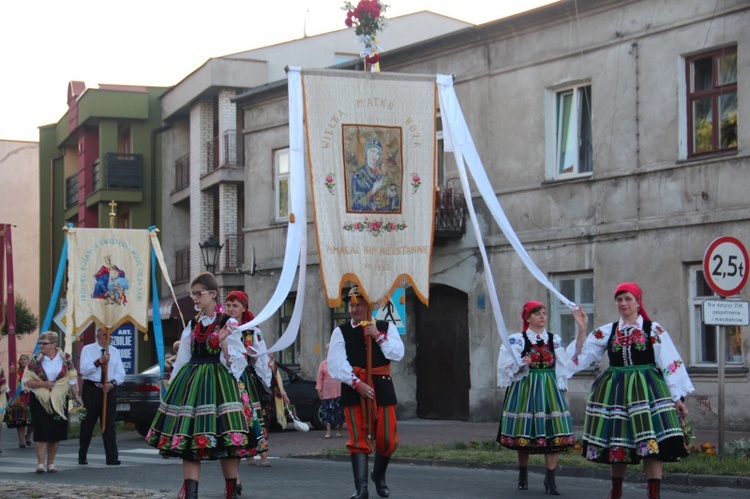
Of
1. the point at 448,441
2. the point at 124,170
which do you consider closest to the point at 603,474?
the point at 448,441

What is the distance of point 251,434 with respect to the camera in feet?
35.3

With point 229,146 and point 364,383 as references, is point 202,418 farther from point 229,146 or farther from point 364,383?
point 229,146

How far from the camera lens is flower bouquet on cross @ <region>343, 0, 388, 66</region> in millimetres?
12000

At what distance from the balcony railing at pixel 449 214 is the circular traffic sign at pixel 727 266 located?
435 inches

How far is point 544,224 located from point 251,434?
1455 cm

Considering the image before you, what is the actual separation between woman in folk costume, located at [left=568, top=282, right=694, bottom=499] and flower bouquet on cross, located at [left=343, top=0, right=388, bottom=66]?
131 inches

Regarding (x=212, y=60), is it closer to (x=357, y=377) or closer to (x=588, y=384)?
(x=588, y=384)

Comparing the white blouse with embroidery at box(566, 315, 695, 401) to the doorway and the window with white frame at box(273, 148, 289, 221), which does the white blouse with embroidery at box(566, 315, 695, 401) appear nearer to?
the doorway

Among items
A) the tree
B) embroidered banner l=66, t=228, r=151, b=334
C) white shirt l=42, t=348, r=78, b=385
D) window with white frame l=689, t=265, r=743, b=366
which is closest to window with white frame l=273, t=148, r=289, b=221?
window with white frame l=689, t=265, r=743, b=366

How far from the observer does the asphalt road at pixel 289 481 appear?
12375 mm

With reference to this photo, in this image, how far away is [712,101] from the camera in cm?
2158

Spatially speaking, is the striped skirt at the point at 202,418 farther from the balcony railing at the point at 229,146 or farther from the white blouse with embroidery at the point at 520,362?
the balcony railing at the point at 229,146

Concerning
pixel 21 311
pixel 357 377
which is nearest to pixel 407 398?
pixel 357 377

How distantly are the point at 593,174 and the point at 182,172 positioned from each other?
70.5ft
